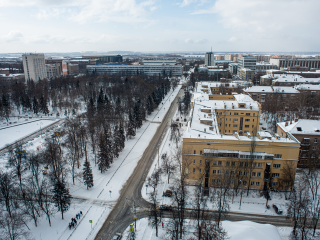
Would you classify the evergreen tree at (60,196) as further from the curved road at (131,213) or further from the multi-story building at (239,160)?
the multi-story building at (239,160)

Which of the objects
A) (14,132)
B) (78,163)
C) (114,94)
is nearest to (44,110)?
(14,132)

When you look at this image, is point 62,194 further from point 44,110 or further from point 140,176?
point 44,110

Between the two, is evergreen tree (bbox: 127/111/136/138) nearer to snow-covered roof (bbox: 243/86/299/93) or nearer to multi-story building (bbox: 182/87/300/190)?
multi-story building (bbox: 182/87/300/190)

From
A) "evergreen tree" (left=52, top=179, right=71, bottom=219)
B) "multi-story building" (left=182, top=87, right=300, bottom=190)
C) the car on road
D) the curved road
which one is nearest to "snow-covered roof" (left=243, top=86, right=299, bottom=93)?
"multi-story building" (left=182, top=87, right=300, bottom=190)

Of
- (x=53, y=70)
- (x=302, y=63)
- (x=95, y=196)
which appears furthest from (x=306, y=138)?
(x=302, y=63)

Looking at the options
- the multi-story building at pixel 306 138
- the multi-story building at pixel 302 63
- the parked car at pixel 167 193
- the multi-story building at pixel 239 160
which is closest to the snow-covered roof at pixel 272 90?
the multi-story building at pixel 306 138

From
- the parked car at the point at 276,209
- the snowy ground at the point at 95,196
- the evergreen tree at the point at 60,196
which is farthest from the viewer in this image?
the parked car at the point at 276,209

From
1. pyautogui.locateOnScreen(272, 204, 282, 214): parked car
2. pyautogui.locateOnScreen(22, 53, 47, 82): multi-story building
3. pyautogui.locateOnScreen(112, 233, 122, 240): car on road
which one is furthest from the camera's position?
pyautogui.locateOnScreen(22, 53, 47, 82): multi-story building

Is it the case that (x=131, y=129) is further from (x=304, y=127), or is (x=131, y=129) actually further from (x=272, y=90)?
(x=272, y=90)
